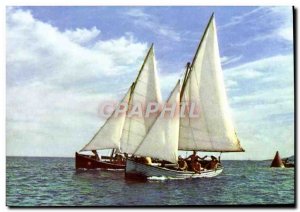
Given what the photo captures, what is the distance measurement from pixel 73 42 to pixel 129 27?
71 cm

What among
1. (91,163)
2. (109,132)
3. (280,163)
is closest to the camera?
(280,163)

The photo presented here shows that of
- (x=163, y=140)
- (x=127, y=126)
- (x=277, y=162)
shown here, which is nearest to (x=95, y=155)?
(x=127, y=126)

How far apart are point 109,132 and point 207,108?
1.32m

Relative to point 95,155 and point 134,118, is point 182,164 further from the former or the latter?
point 95,155

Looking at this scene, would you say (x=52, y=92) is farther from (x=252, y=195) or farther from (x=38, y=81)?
(x=252, y=195)

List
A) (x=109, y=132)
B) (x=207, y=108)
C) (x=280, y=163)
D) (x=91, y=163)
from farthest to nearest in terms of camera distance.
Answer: (x=207, y=108) < (x=91, y=163) < (x=109, y=132) < (x=280, y=163)

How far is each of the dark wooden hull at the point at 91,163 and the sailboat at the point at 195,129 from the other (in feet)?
0.67

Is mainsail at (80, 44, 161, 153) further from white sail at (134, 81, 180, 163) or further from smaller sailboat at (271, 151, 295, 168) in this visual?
smaller sailboat at (271, 151, 295, 168)

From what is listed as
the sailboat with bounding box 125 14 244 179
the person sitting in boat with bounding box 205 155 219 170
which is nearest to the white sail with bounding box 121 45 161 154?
the sailboat with bounding box 125 14 244 179

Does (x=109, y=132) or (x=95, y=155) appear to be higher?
(x=109, y=132)

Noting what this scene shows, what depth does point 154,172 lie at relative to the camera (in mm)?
8648

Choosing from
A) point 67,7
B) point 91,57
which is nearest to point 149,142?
point 91,57

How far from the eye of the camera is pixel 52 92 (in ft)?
26.8

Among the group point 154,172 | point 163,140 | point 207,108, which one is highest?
point 207,108
